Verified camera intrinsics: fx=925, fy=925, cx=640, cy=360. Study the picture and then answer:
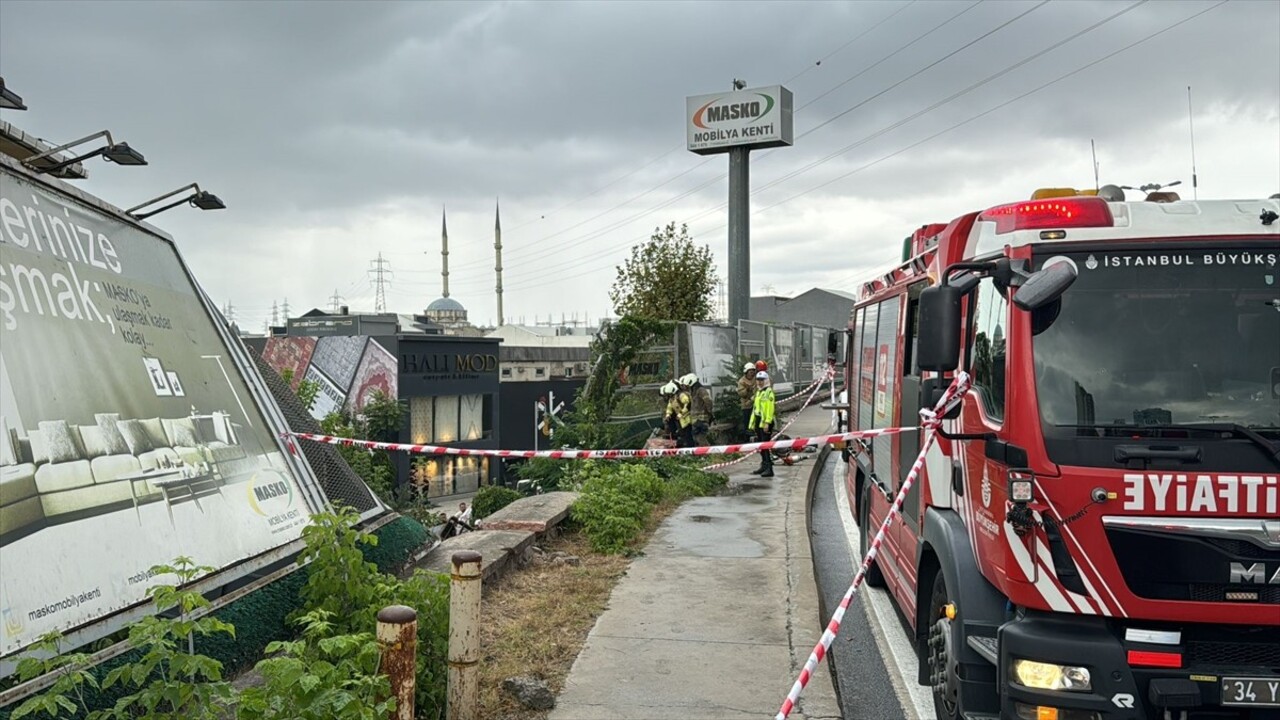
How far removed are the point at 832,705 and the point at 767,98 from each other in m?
45.4

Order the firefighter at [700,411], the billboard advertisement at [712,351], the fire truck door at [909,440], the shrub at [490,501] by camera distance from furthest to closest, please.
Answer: the billboard advertisement at [712,351] < the firefighter at [700,411] < the shrub at [490,501] < the fire truck door at [909,440]

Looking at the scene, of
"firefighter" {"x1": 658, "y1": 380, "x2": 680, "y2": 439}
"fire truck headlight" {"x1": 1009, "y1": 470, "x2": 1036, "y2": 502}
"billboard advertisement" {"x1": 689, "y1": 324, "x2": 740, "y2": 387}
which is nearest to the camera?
"fire truck headlight" {"x1": 1009, "y1": 470, "x2": 1036, "y2": 502}

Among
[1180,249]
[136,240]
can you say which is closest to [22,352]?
[136,240]

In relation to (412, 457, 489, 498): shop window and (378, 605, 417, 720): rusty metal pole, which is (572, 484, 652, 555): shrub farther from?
(412, 457, 489, 498): shop window

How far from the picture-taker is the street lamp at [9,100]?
1072 cm

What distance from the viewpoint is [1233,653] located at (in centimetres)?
384

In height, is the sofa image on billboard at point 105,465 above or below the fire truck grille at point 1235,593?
above

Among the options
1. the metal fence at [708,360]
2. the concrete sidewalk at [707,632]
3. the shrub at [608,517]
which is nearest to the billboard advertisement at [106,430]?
the concrete sidewalk at [707,632]

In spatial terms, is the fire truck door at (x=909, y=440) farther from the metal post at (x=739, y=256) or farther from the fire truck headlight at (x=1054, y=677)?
the metal post at (x=739, y=256)

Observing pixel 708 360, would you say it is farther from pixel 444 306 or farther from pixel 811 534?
pixel 444 306

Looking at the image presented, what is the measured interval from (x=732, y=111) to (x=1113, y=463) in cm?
4601

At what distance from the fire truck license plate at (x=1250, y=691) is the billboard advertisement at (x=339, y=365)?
1612 inches

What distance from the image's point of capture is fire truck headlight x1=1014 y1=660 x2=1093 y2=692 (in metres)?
3.83

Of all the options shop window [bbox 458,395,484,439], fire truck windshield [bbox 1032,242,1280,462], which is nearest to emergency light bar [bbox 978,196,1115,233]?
fire truck windshield [bbox 1032,242,1280,462]
